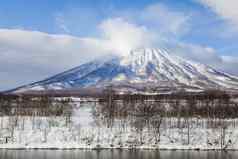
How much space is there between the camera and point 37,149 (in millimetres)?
41156

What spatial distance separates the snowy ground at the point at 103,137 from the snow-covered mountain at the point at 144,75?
2815 inches

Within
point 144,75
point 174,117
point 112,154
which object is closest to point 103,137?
point 112,154

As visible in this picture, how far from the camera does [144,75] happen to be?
5856 inches

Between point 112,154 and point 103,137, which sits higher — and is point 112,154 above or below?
below

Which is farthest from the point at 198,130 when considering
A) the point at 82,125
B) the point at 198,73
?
the point at 198,73

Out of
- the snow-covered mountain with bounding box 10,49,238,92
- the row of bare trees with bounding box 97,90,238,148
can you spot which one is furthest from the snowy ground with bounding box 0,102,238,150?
the snow-covered mountain with bounding box 10,49,238,92

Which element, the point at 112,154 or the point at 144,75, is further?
the point at 144,75

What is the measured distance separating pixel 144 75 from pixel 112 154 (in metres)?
112

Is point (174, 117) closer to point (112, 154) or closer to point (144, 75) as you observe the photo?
point (112, 154)

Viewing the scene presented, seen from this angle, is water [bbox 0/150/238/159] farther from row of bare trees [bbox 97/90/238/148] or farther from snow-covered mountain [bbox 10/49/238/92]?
snow-covered mountain [bbox 10/49/238/92]

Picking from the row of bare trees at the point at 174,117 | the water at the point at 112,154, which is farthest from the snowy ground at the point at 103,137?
the water at the point at 112,154

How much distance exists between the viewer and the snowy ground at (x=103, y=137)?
42656 mm

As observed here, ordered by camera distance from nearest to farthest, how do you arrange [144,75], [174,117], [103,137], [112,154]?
1. [112,154]
2. [103,137]
3. [174,117]
4. [144,75]

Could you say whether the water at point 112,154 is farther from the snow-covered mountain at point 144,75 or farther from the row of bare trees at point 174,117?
the snow-covered mountain at point 144,75
